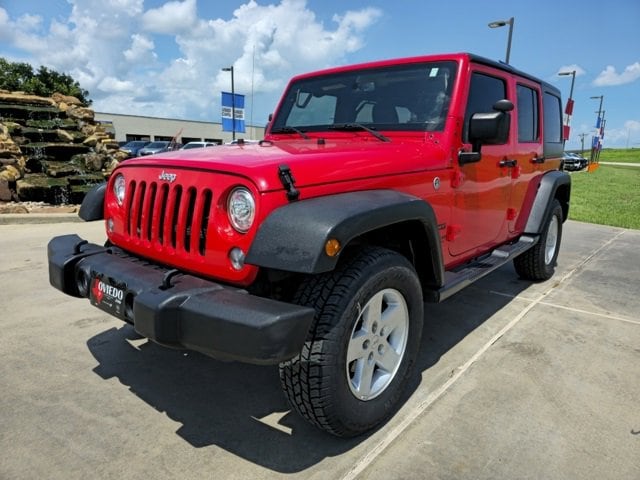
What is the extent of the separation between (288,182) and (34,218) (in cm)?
699

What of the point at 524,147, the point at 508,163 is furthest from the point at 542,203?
the point at 508,163

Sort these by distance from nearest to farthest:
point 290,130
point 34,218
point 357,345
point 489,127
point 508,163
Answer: point 357,345 < point 489,127 < point 290,130 < point 508,163 < point 34,218

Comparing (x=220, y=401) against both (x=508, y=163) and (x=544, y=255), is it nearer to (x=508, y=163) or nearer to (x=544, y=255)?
(x=508, y=163)

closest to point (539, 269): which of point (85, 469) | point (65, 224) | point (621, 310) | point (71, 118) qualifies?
point (621, 310)

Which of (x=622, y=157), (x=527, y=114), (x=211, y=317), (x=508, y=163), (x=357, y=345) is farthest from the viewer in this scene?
(x=622, y=157)

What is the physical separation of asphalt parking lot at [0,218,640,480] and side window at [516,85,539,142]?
1.58 m

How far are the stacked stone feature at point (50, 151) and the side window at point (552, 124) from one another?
8340 mm

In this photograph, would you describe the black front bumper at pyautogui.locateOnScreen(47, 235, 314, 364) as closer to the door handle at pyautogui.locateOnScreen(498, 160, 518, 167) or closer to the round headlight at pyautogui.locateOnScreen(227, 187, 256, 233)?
the round headlight at pyautogui.locateOnScreen(227, 187, 256, 233)


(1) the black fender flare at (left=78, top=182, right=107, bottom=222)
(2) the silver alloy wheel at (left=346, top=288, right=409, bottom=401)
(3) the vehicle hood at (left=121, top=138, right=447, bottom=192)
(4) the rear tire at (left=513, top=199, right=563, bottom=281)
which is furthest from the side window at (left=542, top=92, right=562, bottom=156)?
(1) the black fender flare at (left=78, top=182, right=107, bottom=222)

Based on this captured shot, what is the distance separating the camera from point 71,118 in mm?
12008

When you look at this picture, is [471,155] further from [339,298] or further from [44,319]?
[44,319]

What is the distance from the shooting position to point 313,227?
189cm

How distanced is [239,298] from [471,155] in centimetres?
192

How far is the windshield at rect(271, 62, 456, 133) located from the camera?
3.12 meters
